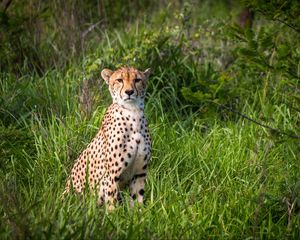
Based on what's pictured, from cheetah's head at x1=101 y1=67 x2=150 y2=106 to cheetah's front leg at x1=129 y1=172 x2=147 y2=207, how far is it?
479 millimetres

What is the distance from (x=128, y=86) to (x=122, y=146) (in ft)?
1.23

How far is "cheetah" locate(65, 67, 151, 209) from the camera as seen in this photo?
14.7 feet

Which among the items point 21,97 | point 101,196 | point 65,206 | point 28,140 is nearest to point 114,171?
point 101,196

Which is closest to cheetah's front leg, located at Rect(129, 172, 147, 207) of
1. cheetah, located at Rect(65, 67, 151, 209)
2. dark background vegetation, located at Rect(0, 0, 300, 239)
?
cheetah, located at Rect(65, 67, 151, 209)

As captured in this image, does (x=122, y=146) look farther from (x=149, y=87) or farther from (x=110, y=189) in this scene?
(x=149, y=87)

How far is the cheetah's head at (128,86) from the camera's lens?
4461 mm

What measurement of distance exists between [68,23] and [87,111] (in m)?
1.72

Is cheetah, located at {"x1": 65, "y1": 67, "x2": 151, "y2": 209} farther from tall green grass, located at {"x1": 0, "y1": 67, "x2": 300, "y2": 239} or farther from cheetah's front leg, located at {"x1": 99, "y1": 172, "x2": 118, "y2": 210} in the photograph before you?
tall green grass, located at {"x1": 0, "y1": 67, "x2": 300, "y2": 239}

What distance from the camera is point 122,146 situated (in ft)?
14.7

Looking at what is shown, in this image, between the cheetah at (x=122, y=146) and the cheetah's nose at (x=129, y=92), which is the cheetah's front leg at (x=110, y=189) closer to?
the cheetah at (x=122, y=146)

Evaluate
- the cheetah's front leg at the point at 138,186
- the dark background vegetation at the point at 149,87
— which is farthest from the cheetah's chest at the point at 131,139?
the dark background vegetation at the point at 149,87

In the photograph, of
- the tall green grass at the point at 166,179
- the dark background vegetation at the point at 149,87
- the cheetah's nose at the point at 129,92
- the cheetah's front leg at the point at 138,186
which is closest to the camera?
the tall green grass at the point at 166,179

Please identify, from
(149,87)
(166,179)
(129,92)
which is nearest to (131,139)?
(129,92)

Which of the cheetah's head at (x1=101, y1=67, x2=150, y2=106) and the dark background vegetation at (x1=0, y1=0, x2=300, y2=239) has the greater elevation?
the cheetah's head at (x1=101, y1=67, x2=150, y2=106)
